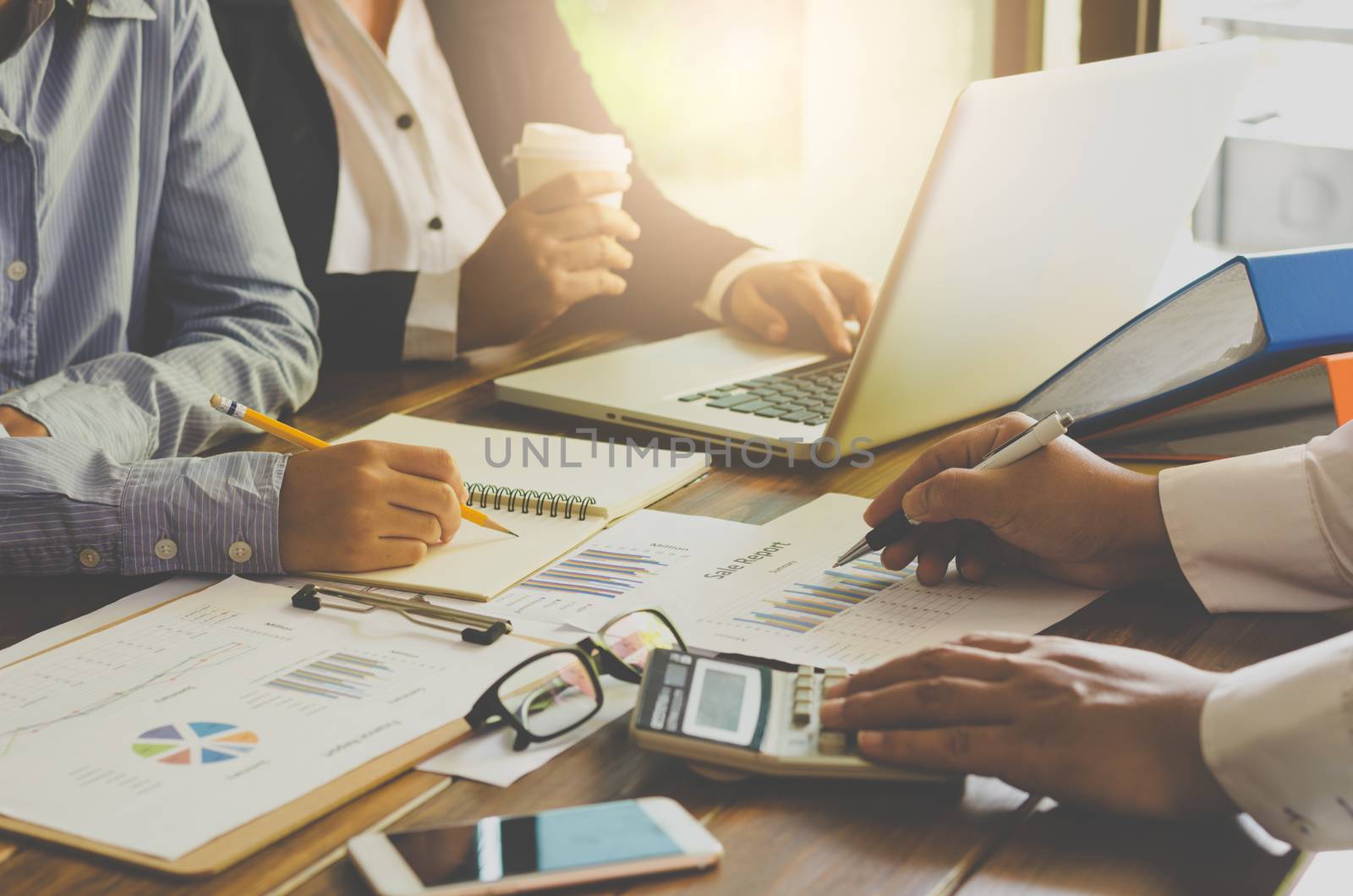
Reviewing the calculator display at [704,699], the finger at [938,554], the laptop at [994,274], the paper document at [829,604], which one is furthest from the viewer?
the laptop at [994,274]

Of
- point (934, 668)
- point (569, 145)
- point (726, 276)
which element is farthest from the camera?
point (726, 276)

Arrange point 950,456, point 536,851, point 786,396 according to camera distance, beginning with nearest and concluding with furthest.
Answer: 1. point 536,851
2. point 950,456
3. point 786,396

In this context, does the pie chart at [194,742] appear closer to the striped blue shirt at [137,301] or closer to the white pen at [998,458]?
the striped blue shirt at [137,301]

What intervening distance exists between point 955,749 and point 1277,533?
0.37 m

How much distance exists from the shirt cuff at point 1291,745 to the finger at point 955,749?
0.10 meters

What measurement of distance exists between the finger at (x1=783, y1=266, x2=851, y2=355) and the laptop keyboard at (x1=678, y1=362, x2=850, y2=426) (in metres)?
0.06

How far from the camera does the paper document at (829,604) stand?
805 millimetres

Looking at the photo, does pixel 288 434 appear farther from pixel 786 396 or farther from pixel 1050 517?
pixel 1050 517

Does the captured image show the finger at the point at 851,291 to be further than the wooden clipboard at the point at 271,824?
Yes

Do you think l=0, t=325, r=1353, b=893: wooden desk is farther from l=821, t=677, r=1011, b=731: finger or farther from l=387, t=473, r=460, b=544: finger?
l=387, t=473, r=460, b=544: finger

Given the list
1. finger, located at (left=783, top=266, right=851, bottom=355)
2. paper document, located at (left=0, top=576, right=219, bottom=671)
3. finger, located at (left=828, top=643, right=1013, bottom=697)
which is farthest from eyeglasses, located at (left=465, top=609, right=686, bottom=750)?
finger, located at (left=783, top=266, right=851, bottom=355)

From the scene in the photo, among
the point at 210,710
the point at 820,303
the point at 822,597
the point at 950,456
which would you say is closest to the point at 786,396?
the point at 820,303

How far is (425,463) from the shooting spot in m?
0.98

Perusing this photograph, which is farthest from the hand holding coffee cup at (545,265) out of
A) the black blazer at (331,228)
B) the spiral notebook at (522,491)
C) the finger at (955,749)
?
the finger at (955,749)
